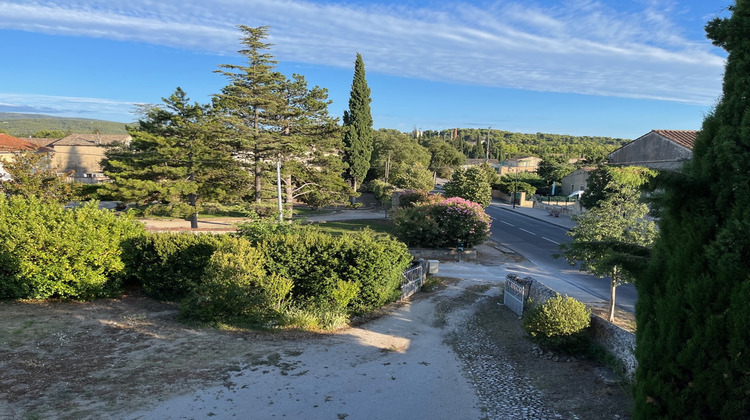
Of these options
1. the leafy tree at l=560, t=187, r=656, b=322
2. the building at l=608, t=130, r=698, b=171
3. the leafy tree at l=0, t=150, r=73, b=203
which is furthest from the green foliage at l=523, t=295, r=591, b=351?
the leafy tree at l=0, t=150, r=73, b=203

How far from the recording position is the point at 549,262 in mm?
19109

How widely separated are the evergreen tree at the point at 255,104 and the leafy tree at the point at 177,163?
1294 mm

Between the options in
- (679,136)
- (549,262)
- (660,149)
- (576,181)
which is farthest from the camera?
(576,181)

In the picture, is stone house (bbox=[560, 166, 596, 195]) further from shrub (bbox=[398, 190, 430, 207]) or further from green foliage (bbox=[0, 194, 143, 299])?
green foliage (bbox=[0, 194, 143, 299])

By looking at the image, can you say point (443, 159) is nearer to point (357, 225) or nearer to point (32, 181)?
point (357, 225)

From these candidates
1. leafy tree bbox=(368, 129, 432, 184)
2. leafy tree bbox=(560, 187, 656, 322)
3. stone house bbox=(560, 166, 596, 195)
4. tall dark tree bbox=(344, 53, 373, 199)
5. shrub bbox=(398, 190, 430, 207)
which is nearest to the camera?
leafy tree bbox=(560, 187, 656, 322)

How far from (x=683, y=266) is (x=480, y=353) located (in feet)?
17.4

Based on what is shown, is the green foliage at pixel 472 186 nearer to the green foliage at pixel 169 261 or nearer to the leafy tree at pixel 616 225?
the leafy tree at pixel 616 225

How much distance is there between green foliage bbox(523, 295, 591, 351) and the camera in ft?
26.7

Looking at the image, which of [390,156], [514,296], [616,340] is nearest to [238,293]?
[514,296]

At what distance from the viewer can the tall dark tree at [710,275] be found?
12.0 ft

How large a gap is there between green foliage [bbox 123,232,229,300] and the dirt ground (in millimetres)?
668

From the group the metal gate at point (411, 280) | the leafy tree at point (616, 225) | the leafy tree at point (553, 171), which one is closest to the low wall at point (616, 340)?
the leafy tree at point (616, 225)

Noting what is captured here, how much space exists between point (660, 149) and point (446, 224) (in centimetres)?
1537
